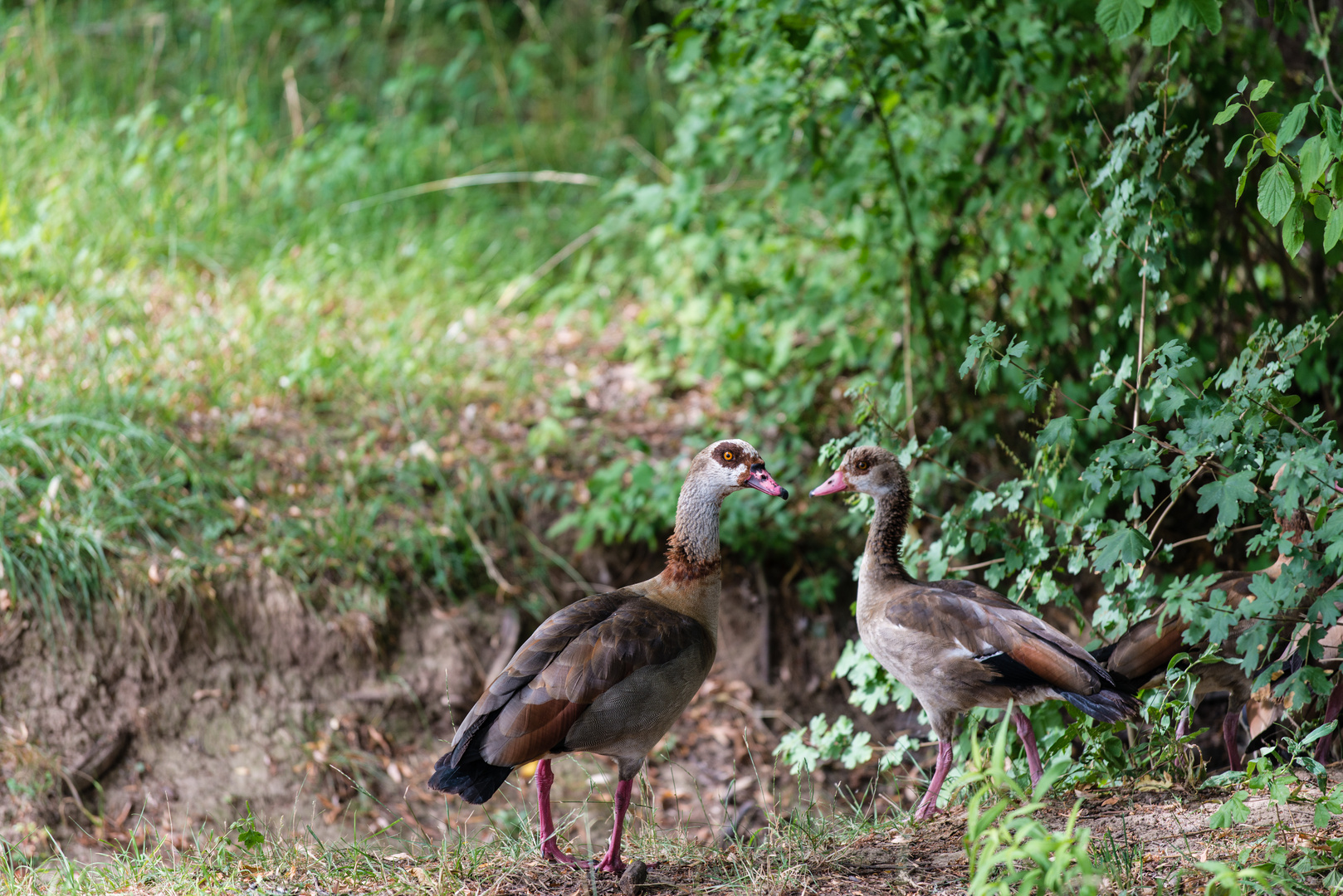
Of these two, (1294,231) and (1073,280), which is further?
(1073,280)

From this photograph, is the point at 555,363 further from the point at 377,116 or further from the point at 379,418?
the point at 377,116

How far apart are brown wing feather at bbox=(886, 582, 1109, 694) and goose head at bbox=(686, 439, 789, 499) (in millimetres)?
610

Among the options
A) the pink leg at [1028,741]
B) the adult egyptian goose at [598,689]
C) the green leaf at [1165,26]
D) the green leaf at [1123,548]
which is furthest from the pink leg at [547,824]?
the green leaf at [1165,26]

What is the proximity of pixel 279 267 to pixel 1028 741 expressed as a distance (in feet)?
18.6

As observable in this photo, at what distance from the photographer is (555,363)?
305 inches

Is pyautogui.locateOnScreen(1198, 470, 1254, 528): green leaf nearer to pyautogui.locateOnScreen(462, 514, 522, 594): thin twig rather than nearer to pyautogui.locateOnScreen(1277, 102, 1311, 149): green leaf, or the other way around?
pyautogui.locateOnScreen(1277, 102, 1311, 149): green leaf

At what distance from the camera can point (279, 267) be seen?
24.5ft

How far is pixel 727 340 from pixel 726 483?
2.85 metres

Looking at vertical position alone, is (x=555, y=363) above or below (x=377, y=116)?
below

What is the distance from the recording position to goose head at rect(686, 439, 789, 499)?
4.03 metres

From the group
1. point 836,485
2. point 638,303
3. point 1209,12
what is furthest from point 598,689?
point 638,303

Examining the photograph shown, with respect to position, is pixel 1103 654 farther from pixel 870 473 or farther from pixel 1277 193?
pixel 1277 193

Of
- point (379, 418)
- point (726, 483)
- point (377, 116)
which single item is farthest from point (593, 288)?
point (726, 483)

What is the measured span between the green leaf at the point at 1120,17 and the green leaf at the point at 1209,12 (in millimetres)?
156
